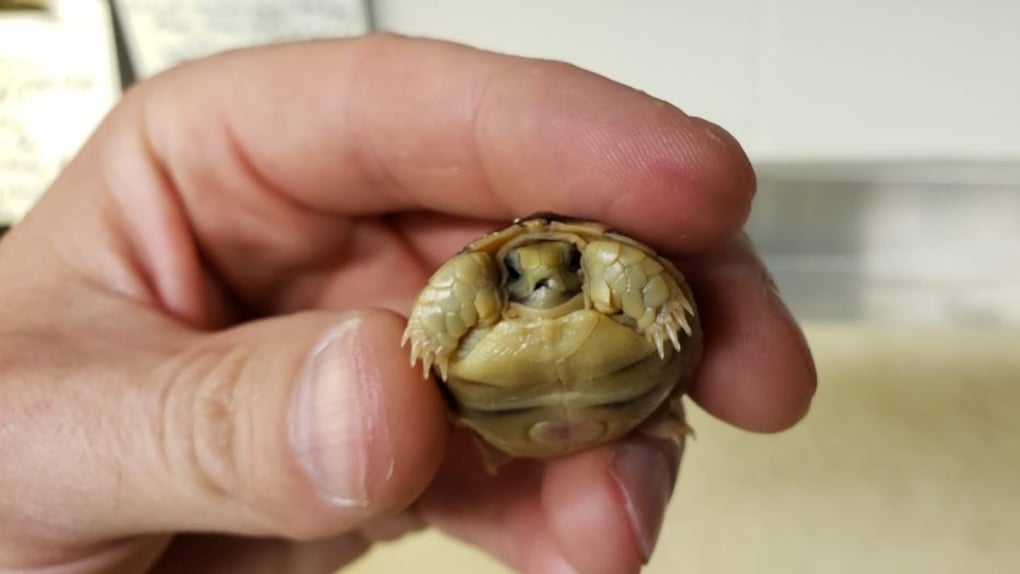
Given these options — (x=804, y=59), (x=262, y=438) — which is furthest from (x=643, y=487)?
(x=804, y=59)

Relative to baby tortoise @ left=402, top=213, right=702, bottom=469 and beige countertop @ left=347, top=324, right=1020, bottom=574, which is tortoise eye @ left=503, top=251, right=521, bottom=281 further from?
beige countertop @ left=347, top=324, right=1020, bottom=574

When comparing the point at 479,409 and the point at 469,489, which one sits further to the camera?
the point at 469,489

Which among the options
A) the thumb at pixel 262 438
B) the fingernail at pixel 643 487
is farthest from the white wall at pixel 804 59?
the thumb at pixel 262 438

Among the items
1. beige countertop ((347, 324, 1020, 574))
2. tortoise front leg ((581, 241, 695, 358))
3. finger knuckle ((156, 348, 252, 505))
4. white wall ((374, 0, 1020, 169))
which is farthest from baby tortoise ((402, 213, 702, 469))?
white wall ((374, 0, 1020, 169))

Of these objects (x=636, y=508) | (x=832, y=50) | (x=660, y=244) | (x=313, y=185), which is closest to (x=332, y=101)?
(x=313, y=185)

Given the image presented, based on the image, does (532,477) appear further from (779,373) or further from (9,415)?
(9,415)

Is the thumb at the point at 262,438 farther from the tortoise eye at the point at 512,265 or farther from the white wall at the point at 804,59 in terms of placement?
the white wall at the point at 804,59
